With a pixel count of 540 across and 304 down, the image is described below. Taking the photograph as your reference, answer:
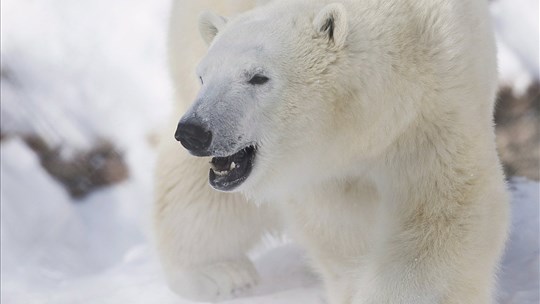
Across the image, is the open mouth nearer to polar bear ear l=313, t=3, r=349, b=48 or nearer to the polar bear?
the polar bear

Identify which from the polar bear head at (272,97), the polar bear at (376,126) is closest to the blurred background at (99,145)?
the polar bear at (376,126)

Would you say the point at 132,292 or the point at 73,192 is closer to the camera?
the point at 132,292

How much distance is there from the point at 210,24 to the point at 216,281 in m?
1.43

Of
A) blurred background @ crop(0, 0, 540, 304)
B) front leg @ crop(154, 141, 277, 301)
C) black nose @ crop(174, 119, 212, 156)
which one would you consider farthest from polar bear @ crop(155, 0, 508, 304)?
blurred background @ crop(0, 0, 540, 304)

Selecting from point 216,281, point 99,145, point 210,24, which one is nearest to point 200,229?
point 216,281

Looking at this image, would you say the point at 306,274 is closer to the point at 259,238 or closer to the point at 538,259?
the point at 259,238

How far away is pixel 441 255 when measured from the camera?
310 cm

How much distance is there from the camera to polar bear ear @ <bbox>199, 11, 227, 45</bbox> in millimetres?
3221

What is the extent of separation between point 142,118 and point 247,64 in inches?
148

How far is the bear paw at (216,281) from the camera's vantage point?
13.7 feet

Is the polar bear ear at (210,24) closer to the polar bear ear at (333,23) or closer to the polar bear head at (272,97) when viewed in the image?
the polar bear head at (272,97)

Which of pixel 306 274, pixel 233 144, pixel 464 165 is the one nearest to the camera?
pixel 233 144

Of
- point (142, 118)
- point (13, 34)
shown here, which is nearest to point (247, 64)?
point (142, 118)

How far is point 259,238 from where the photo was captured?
4492mm
